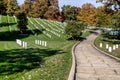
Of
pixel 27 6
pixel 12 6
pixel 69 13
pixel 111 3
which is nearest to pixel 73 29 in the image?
pixel 111 3

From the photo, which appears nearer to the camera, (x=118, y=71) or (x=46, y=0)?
(x=118, y=71)

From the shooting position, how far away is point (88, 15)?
5182 inches

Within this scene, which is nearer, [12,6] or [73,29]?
[73,29]

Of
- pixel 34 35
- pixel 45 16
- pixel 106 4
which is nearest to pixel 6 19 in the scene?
pixel 34 35

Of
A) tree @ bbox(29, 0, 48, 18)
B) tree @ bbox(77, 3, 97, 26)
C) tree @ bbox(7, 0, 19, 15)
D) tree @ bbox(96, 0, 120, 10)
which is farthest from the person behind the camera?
tree @ bbox(29, 0, 48, 18)

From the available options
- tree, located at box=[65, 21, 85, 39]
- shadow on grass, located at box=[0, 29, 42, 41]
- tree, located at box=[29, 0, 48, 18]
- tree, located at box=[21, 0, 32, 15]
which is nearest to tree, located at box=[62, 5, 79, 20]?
tree, located at box=[29, 0, 48, 18]

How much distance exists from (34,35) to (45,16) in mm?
62816

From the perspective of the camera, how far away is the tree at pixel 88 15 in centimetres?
12912

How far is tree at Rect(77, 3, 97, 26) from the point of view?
424 ft

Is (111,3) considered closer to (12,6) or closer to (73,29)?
(73,29)

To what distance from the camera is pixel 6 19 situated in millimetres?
101562

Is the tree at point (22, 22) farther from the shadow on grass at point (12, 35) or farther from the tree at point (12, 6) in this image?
the tree at point (12, 6)

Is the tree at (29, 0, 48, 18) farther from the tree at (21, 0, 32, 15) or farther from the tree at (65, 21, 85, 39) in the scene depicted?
the tree at (65, 21, 85, 39)

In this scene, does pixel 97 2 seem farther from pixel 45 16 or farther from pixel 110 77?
pixel 45 16
